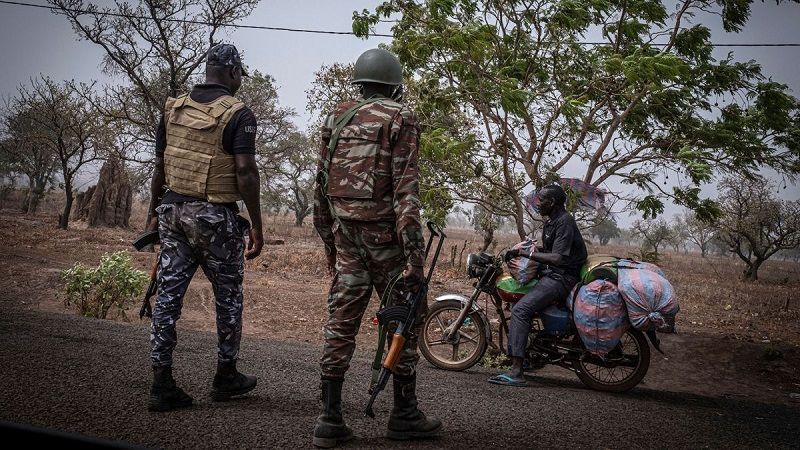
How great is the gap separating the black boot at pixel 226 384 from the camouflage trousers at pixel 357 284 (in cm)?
82

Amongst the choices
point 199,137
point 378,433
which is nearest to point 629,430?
point 378,433

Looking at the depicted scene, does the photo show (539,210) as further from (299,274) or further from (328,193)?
(299,274)

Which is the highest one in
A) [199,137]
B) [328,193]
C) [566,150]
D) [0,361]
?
[566,150]

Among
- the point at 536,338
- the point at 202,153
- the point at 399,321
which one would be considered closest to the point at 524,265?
the point at 536,338

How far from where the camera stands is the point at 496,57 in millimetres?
8148

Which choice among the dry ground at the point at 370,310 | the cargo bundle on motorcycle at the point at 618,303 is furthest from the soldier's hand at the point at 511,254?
the dry ground at the point at 370,310

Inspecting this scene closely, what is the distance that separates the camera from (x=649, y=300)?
16.6 feet

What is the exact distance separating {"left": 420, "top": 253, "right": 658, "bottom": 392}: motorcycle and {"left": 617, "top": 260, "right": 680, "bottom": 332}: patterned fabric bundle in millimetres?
342

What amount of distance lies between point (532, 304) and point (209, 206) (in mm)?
3369

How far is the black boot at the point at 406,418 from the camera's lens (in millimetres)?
3215

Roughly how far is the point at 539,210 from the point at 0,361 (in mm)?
4881

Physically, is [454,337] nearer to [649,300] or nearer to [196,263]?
[649,300]

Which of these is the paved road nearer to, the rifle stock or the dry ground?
the rifle stock

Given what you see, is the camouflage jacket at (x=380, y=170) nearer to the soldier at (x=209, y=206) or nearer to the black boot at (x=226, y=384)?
the soldier at (x=209, y=206)
